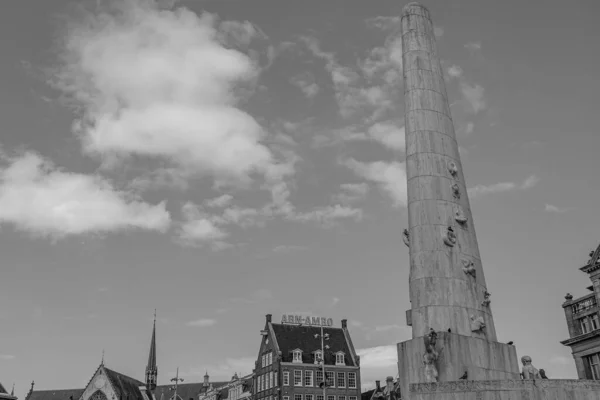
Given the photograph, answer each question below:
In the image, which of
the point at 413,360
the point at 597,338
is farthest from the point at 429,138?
the point at 597,338

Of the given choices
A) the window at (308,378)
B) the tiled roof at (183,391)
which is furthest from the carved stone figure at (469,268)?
the tiled roof at (183,391)

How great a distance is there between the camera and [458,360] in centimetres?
1452

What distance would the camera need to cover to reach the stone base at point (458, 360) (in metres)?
14.4

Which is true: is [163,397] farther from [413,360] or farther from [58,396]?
[413,360]

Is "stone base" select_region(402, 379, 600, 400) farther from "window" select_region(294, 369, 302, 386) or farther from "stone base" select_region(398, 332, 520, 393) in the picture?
"window" select_region(294, 369, 302, 386)

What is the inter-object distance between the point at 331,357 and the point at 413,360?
5063 centimetres

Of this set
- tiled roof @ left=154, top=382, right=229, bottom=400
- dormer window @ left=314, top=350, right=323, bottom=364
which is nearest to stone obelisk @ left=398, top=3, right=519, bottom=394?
dormer window @ left=314, top=350, right=323, bottom=364

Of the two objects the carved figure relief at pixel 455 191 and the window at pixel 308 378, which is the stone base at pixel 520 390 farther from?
the window at pixel 308 378

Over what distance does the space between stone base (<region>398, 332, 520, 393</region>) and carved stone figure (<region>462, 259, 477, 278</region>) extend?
1.91 meters

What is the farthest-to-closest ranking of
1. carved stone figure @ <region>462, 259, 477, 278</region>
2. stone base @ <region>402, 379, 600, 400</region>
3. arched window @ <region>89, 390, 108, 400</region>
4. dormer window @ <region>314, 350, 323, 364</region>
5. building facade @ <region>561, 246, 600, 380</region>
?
arched window @ <region>89, 390, 108, 400</region>, dormer window @ <region>314, 350, 323, 364</region>, building facade @ <region>561, 246, 600, 380</region>, carved stone figure @ <region>462, 259, 477, 278</region>, stone base @ <region>402, 379, 600, 400</region>

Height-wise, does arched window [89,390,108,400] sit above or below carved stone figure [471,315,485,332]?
above

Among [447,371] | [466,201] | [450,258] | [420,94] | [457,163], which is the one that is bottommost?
[447,371]

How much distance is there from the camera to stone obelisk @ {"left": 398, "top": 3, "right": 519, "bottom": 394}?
48.6 ft

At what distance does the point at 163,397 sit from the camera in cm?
9738
